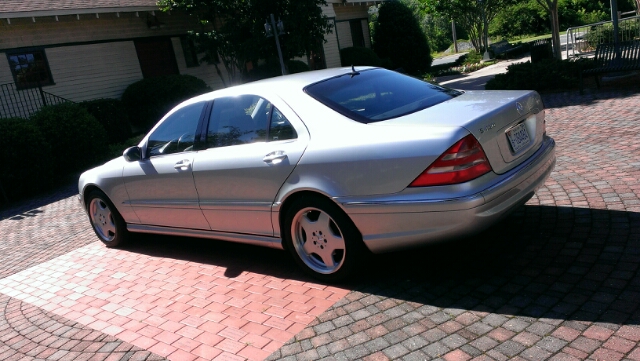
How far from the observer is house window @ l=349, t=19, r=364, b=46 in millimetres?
28259

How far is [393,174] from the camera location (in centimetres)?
366

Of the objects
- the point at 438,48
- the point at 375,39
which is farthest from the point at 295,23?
the point at 438,48

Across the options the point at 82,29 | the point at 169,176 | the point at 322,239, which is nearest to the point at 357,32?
the point at 82,29

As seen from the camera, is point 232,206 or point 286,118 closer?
point 286,118

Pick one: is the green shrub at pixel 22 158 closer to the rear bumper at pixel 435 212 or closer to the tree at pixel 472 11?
the rear bumper at pixel 435 212

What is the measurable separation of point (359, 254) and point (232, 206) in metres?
1.25

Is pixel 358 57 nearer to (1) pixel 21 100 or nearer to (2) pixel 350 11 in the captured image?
(2) pixel 350 11

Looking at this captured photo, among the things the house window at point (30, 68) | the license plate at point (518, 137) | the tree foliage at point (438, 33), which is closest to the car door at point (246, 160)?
the license plate at point (518, 137)

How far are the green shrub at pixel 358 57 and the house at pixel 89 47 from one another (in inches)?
309

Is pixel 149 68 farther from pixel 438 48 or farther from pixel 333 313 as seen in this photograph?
pixel 438 48

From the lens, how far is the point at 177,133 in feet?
17.3

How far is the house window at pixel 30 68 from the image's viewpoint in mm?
14555

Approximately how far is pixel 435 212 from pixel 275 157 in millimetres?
1336

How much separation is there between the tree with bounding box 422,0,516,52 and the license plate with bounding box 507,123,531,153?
2530 centimetres
